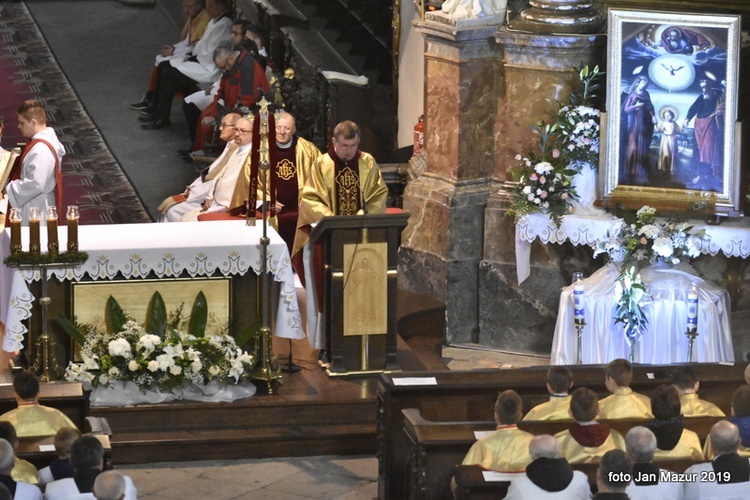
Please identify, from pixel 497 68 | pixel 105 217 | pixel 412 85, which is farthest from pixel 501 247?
pixel 105 217

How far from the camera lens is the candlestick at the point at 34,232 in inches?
375

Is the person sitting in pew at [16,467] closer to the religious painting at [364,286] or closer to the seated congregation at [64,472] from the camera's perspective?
the seated congregation at [64,472]

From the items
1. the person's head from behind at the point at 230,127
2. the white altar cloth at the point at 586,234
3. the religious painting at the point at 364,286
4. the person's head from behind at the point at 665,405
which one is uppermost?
the person's head from behind at the point at 230,127

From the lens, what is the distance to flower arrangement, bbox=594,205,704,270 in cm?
1101

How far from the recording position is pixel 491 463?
769 cm

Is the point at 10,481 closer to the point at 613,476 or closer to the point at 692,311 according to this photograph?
the point at 613,476

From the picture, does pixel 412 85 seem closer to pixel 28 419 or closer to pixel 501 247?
pixel 501 247

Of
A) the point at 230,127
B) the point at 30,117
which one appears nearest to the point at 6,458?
the point at 30,117

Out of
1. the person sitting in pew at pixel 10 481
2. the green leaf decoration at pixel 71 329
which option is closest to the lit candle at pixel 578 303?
A: the green leaf decoration at pixel 71 329

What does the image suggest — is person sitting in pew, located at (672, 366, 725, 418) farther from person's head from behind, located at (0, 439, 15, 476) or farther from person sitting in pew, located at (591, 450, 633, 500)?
person's head from behind, located at (0, 439, 15, 476)

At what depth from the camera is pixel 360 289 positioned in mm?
10328

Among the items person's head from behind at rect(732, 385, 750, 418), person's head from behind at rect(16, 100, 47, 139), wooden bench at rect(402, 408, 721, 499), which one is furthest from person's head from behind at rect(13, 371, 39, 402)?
person's head from behind at rect(16, 100, 47, 139)

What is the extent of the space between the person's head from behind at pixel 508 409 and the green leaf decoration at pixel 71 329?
3.09 metres

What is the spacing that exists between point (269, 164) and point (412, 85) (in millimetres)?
4937
